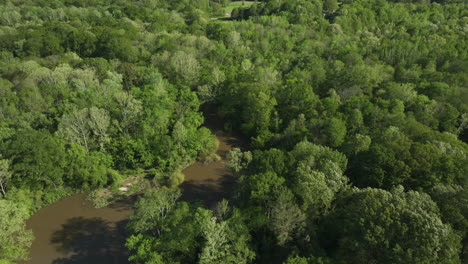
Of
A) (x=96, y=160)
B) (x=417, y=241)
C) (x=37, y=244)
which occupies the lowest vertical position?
(x=37, y=244)

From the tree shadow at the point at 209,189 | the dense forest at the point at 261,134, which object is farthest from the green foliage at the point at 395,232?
the tree shadow at the point at 209,189

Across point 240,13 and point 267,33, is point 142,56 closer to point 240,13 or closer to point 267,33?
point 267,33

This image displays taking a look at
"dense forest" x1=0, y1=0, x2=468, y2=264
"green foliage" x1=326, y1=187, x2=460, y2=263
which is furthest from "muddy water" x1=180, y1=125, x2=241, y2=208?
"green foliage" x1=326, y1=187, x2=460, y2=263

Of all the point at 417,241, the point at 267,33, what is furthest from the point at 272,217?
the point at 267,33

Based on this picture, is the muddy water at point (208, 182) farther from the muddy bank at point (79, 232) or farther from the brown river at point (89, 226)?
the muddy bank at point (79, 232)

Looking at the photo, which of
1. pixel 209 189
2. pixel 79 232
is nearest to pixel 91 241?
pixel 79 232

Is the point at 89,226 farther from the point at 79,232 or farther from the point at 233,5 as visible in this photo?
the point at 233,5

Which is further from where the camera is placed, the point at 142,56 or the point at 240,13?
the point at 240,13
